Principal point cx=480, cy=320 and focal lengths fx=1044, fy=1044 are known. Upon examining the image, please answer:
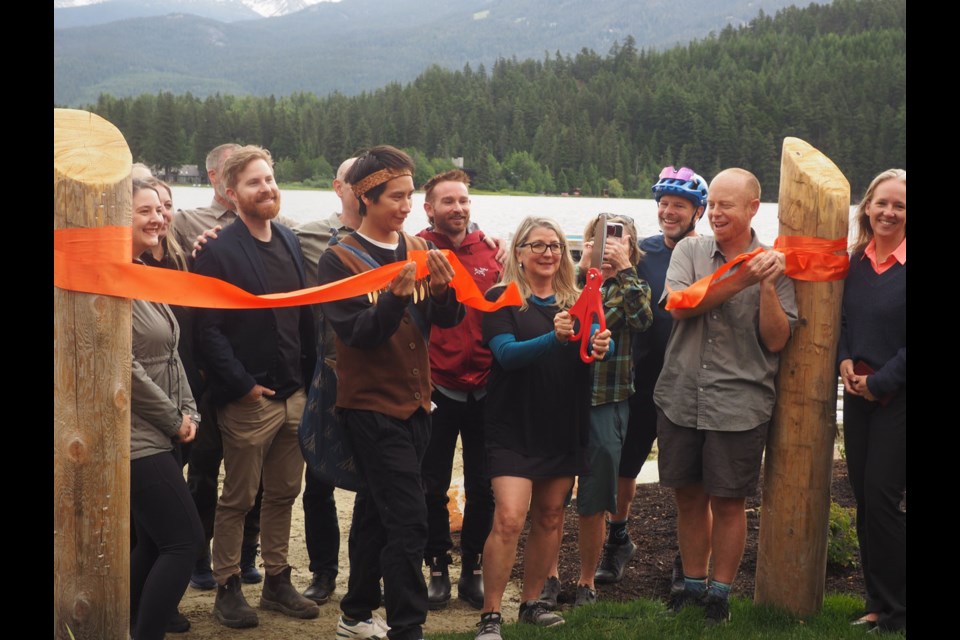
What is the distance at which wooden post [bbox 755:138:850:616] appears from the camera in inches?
212

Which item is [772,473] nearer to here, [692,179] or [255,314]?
[692,179]

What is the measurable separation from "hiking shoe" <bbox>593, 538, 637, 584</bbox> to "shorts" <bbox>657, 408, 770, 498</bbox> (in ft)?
4.44

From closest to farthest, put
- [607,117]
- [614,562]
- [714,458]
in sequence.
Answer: [714,458] < [614,562] < [607,117]

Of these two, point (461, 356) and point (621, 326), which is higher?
point (621, 326)

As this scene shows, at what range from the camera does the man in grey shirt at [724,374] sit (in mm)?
5352

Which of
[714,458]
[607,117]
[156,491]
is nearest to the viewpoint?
[156,491]

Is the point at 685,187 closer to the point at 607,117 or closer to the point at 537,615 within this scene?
the point at 537,615

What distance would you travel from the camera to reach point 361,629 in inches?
205

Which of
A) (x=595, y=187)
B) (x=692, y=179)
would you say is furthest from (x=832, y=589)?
(x=595, y=187)

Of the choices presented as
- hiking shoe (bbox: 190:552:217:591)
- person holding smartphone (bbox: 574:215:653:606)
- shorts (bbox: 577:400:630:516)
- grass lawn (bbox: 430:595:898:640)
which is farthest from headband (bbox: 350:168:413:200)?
hiking shoe (bbox: 190:552:217:591)

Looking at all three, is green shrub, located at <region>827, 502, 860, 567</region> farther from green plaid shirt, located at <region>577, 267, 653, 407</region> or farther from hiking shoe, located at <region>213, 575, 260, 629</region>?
hiking shoe, located at <region>213, 575, 260, 629</region>

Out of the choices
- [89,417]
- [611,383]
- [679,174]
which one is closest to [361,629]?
[89,417]

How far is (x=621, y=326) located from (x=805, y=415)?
3.66ft

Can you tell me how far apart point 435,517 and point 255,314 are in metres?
1.69
